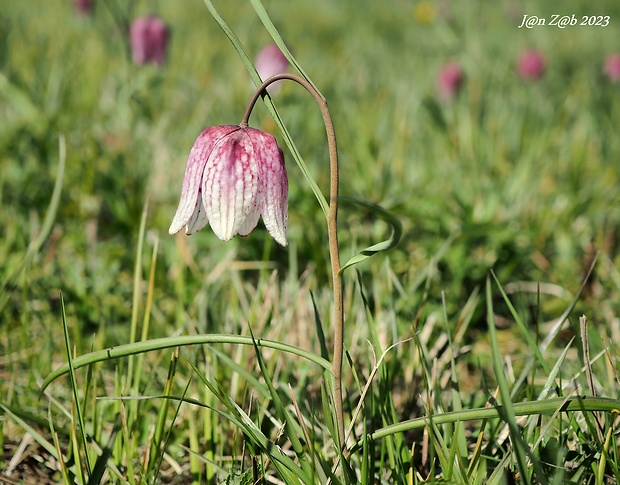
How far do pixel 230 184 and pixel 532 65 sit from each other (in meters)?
2.60

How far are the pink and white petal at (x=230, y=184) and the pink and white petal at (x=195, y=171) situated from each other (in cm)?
1

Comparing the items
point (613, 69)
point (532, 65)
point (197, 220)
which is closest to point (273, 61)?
point (532, 65)

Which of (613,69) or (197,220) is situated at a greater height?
(613,69)

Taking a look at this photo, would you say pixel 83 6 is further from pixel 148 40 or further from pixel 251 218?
pixel 251 218

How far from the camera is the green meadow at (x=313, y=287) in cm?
82

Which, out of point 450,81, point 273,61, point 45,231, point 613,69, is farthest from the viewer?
point 613,69

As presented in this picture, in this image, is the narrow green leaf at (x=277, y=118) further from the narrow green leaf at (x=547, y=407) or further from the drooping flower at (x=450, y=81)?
the drooping flower at (x=450, y=81)

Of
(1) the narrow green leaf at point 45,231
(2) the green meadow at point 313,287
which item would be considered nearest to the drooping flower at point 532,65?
(2) the green meadow at point 313,287

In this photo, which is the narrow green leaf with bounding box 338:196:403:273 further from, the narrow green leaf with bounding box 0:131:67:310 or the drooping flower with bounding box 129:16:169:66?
the drooping flower with bounding box 129:16:169:66

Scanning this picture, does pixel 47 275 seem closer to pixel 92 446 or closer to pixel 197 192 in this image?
pixel 92 446

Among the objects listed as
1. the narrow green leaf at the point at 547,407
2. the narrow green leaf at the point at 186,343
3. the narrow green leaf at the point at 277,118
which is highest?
the narrow green leaf at the point at 277,118

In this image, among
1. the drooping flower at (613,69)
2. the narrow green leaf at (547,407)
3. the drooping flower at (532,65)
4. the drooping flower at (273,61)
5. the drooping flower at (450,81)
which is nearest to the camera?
the narrow green leaf at (547,407)

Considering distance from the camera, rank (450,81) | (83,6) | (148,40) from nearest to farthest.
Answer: (148,40) → (450,81) → (83,6)

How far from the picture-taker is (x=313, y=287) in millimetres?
1481
